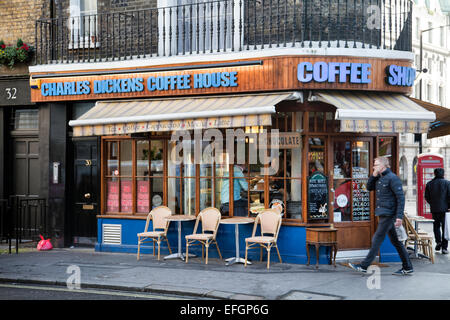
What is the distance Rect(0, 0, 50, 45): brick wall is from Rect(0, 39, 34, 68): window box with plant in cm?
25

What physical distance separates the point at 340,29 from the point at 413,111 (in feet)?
6.91

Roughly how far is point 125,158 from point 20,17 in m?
4.49

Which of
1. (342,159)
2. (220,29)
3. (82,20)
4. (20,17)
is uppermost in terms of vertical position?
(20,17)

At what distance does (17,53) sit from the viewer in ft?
43.7

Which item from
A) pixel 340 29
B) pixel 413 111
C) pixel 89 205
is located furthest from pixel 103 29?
pixel 413 111

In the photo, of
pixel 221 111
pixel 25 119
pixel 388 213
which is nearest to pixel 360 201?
pixel 388 213

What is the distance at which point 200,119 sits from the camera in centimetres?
1035

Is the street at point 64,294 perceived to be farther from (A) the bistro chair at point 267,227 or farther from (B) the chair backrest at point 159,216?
(B) the chair backrest at point 159,216

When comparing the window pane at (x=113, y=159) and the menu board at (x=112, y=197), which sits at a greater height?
the window pane at (x=113, y=159)

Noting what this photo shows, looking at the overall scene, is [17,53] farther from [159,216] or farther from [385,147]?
[385,147]

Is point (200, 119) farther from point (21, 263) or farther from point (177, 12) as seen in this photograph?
point (21, 263)

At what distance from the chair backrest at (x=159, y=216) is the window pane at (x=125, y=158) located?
49.6 inches

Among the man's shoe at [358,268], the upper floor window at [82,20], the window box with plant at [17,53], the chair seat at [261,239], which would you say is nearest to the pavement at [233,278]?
the man's shoe at [358,268]

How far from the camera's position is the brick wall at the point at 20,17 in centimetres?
1347
